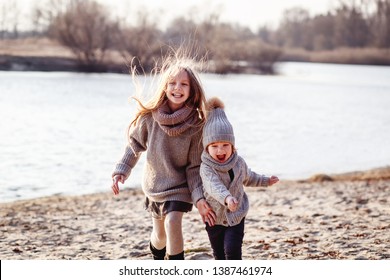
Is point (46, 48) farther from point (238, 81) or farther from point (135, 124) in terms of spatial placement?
point (135, 124)

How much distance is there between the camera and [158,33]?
38781 millimetres

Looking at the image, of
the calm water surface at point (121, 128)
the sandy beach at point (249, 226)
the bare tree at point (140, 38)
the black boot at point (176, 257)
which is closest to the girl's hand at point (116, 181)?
the black boot at point (176, 257)

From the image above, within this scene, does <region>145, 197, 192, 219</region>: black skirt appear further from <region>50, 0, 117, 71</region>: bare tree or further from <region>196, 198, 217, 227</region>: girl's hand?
<region>50, 0, 117, 71</region>: bare tree

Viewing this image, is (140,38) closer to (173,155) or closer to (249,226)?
(249,226)

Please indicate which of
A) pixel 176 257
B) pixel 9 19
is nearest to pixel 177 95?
pixel 176 257

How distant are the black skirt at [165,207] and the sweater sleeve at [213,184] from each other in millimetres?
262

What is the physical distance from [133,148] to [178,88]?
1.65 ft

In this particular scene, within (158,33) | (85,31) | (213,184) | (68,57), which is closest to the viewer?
(213,184)

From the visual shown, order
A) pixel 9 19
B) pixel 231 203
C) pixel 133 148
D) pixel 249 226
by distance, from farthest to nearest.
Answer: pixel 9 19 < pixel 249 226 < pixel 133 148 < pixel 231 203

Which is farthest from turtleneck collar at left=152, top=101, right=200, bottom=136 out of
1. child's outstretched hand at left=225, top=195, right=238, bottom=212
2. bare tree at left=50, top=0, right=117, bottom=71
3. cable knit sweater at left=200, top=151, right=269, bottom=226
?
bare tree at left=50, top=0, right=117, bottom=71

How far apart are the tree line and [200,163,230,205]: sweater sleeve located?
25.8m

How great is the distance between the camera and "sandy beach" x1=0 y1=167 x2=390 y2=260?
516 centimetres
